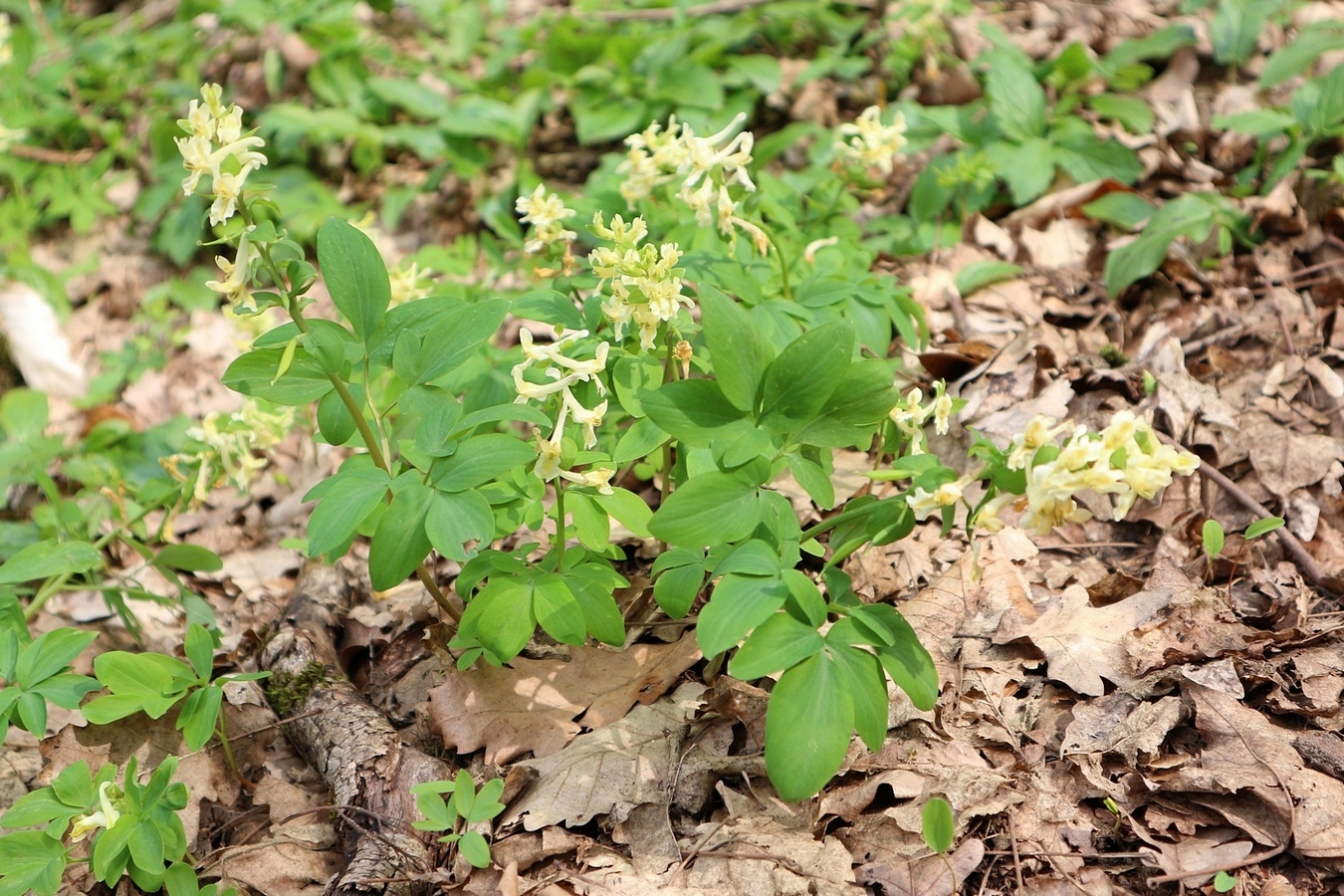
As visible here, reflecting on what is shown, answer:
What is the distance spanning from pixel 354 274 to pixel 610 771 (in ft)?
4.20

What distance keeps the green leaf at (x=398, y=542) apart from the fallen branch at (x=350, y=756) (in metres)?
0.72

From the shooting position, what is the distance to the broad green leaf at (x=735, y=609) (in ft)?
5.53

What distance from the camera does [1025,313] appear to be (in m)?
3.56

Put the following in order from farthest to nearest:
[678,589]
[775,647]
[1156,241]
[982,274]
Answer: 1. [982,274]
2. [1156,241]
3. [678,589]
4. [775,647]

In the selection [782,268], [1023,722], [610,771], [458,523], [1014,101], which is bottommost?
[1023,722]

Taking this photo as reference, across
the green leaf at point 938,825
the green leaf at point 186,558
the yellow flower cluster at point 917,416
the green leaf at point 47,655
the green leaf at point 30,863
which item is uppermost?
the yellow flower cluster at point 917,416

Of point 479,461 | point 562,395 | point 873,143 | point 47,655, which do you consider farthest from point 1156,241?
point 47,655

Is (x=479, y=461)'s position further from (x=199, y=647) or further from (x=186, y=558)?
(x=186, y=558)

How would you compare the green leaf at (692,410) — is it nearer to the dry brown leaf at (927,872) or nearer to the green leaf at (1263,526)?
the dry brown leaf at (927,872)

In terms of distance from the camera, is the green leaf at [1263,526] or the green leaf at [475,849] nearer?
the green leaf at [475,849]

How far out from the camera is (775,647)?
5.65ft

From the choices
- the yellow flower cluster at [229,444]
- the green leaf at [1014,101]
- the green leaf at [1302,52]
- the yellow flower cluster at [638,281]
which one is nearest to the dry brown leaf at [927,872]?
the yellow flower cluster at [638,281]

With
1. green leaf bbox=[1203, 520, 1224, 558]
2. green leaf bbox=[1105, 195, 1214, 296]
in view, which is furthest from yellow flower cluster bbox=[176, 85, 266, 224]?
green leaf bbox=[1105, 195, 1214, 296]

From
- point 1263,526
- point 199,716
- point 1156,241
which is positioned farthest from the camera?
point 1156,241
